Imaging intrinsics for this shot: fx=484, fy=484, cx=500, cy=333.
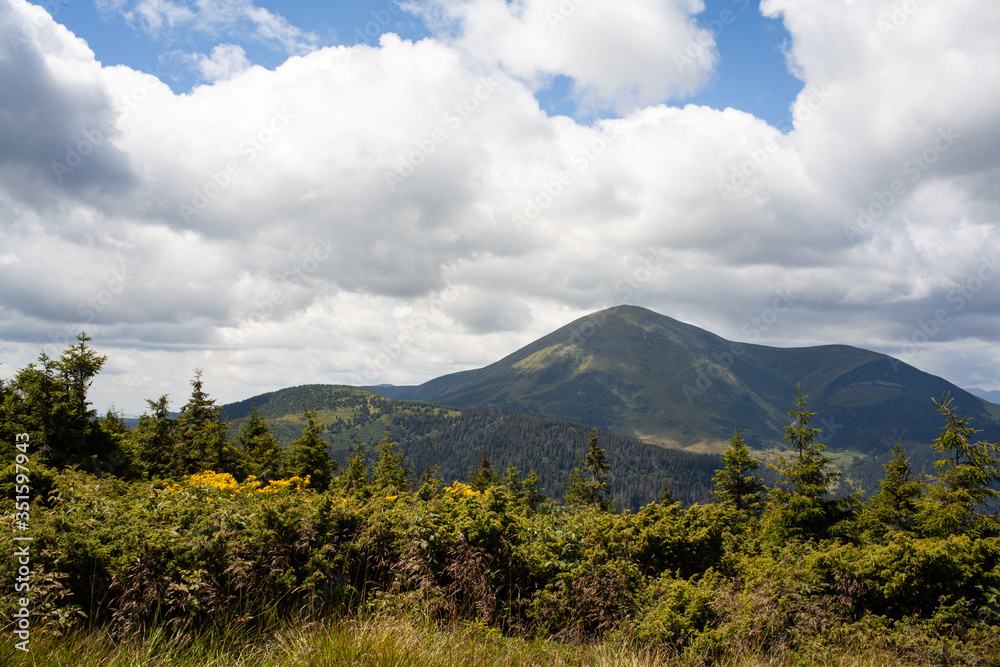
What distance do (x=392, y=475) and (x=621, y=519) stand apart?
1593 inches

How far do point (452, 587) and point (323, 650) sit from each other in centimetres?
285

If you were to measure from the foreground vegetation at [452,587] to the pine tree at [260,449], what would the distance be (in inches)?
1122

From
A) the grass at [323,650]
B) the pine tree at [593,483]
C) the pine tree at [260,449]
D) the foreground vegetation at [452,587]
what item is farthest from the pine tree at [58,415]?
the pine tree at [593,483]

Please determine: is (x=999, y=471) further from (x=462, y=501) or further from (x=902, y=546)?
(x=462, y=501)

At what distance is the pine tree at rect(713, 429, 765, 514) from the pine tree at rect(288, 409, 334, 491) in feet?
89.4

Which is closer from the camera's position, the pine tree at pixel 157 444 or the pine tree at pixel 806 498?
the pine tree at pixel 806 498

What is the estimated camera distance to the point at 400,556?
23.1 feet

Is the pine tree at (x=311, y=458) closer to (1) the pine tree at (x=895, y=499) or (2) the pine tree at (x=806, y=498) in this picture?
(2) the pine tree at (x=806, y=498)

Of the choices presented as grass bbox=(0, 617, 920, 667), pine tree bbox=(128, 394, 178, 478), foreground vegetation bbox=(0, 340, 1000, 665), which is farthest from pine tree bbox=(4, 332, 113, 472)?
grass bbox=(0, 617, 920, 667)

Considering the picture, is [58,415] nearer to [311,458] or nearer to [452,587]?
[311,458]

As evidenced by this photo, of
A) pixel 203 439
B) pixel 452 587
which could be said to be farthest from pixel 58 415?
pixel 452 587

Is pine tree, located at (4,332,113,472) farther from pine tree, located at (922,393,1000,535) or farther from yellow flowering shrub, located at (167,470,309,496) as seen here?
pine tree, located at (922,393,1000,535)

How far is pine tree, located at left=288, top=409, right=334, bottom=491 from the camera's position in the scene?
3491cm

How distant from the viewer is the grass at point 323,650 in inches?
162
